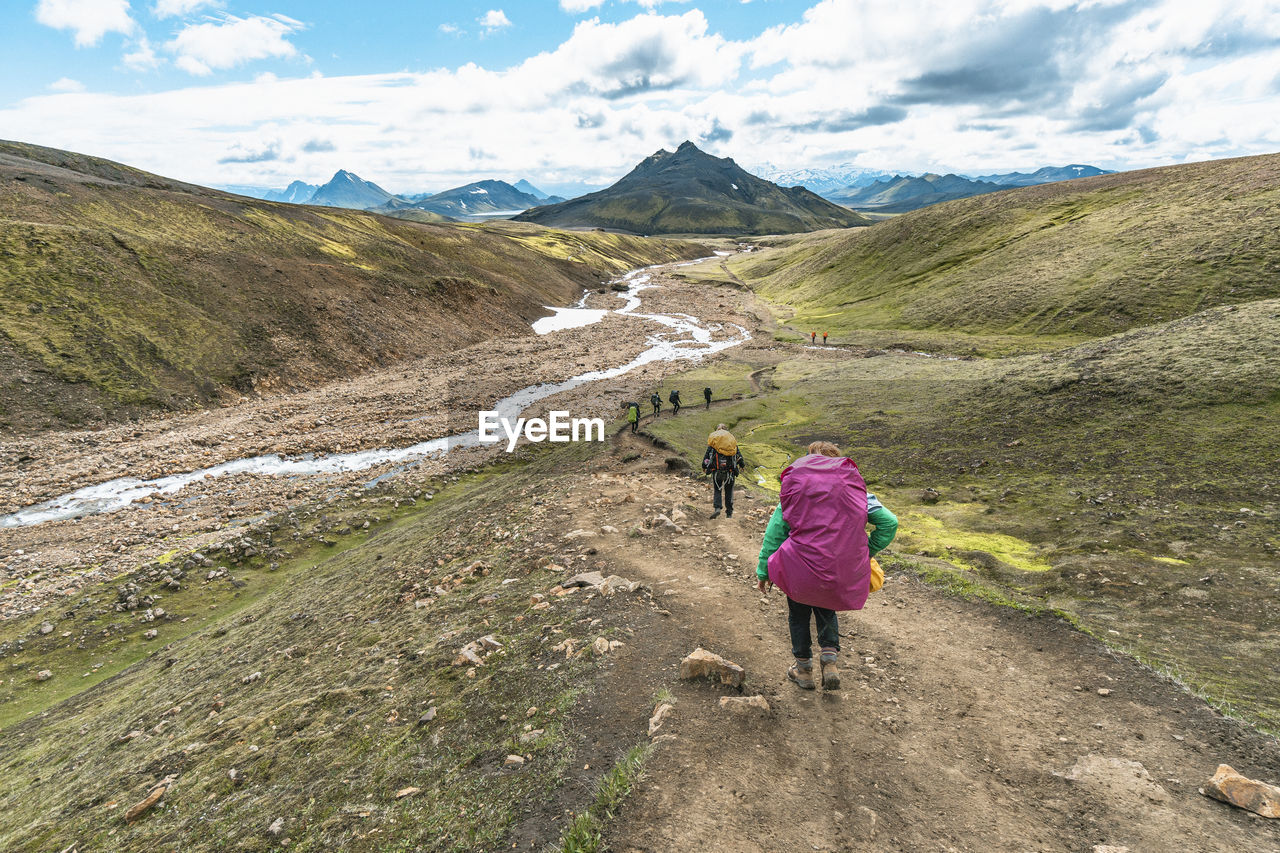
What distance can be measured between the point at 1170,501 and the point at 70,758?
3266 cm

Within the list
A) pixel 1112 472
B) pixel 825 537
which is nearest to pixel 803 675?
pixel 825 537

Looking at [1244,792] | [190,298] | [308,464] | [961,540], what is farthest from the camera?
[190,298]

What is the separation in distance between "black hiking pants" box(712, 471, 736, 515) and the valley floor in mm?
809

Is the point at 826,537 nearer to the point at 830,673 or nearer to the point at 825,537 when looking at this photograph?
the point at 825,537

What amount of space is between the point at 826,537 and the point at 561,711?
5117 mm

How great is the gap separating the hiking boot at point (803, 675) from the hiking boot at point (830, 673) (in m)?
0.22

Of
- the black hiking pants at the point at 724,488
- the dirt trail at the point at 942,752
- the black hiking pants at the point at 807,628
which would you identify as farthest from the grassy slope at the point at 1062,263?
the black hiking pants at the point at 807,628

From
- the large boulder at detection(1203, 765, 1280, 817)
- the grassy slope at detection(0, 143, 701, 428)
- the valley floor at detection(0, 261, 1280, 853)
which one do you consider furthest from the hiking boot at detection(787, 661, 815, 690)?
the grassy slope at detection(0, 143, 701, 428)

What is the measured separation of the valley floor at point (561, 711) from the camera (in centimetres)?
639

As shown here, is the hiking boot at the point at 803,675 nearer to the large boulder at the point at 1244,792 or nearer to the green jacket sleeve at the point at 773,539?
the green jacket sleeve at the point at 773,539

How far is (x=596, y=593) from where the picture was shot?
41.4 feet

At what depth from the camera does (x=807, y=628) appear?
27.3 ft

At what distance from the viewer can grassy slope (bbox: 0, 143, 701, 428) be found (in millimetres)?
40688

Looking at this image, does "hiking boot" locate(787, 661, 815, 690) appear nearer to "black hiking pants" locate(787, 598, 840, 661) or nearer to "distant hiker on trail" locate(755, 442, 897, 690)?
"black hiking pants" locate(787, 598, 840, 661)
